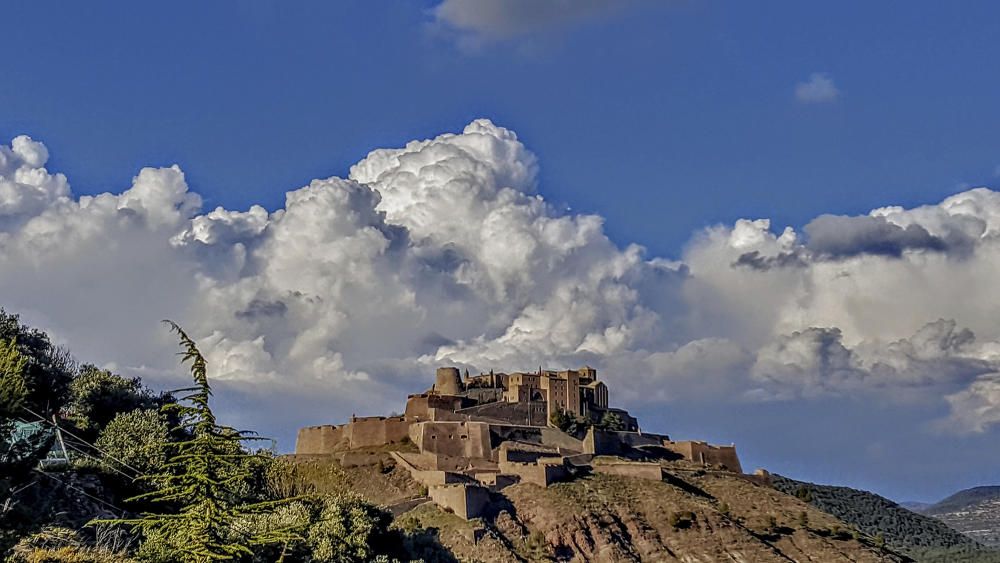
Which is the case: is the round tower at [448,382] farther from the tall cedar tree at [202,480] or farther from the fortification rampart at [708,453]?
the tall cedar tree at [202,480]

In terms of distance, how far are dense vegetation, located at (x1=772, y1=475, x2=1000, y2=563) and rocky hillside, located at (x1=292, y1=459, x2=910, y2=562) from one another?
4483 centimetres

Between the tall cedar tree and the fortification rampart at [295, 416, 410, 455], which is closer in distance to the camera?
the tall cedar tree

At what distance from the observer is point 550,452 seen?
274ft

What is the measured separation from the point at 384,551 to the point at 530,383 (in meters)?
56.7

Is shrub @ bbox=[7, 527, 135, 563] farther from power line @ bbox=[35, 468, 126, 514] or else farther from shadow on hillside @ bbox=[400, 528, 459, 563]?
shadow on hillside @ bbox=[400, 528, 459, 563]

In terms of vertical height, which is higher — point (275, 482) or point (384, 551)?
point (275, 482)

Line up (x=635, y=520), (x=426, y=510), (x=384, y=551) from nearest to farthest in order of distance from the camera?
(x=384, y=551), (x=426, y=510), (x=635, y=520)

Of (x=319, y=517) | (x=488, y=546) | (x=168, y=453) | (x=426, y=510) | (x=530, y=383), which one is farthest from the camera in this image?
(x=530, y=383)

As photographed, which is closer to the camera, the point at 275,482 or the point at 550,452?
the point at 275,482

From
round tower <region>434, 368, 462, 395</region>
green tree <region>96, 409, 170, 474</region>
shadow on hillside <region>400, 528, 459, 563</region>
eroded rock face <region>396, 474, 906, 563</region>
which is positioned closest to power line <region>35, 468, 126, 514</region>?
green tree <region>96, 409, 170, 474</region>

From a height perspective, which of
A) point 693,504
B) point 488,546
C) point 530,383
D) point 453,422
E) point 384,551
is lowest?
point 384,551

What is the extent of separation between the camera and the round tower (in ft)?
321

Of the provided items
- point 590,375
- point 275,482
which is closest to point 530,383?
point 590,375

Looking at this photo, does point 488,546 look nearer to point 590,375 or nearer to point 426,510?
point 426,510
